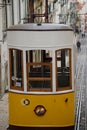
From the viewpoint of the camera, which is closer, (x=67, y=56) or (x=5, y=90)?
(x=67, y=56)

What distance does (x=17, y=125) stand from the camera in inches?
444

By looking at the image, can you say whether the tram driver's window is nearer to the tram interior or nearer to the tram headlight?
the tram interior

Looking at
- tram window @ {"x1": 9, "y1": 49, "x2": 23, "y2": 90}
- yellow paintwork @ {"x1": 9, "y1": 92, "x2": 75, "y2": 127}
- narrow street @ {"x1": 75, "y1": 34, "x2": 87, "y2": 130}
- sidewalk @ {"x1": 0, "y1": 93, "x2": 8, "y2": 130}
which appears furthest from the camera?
narrow street @ {"x1": 75, "y1": 34, "x2": 87, "y2": 130}

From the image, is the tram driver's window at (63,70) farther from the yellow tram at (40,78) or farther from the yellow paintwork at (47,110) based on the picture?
the yellow paintwork at (47,110)

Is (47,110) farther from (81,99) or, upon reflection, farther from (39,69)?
(81,99)

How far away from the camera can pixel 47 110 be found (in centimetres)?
1100

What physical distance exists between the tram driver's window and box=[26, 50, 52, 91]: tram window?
202mm

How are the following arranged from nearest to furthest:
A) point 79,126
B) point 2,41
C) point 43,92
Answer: point 43,92
point 79,126
point 2,41

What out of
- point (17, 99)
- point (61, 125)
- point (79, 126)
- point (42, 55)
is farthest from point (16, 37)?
point (79, 126)

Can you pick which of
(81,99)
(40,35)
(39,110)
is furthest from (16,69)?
(81,99)

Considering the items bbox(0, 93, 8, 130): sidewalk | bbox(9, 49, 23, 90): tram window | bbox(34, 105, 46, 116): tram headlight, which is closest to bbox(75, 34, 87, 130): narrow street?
bbox(0, 93, 8, 130): sidewalk

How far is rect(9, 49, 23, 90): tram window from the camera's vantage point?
36.4ft

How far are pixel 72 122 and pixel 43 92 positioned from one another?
3.48 ft

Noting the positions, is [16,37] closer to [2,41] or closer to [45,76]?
[45,76]
